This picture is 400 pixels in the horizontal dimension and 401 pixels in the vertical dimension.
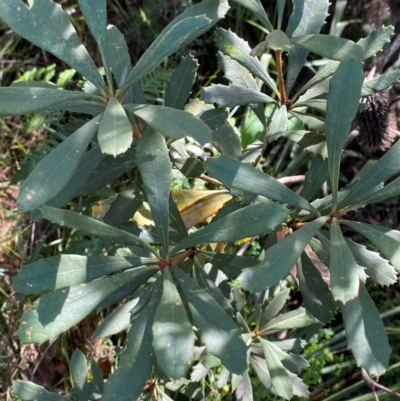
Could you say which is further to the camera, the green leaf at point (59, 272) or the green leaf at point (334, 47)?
the green leaf at point (334, 47)

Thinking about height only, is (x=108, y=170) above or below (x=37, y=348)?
above

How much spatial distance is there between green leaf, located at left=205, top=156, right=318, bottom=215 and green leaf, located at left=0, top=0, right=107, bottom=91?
291 millimetres

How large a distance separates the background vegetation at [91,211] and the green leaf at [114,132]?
955 millimetres

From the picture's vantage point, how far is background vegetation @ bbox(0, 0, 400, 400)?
7.16ft

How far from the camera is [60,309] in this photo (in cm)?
96

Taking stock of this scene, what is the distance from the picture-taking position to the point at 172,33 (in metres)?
1.00

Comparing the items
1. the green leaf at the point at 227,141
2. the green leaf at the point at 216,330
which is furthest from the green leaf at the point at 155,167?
the green leaf at the point at 227,141

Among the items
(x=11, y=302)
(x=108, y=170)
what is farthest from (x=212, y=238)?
(x=11, y=302)

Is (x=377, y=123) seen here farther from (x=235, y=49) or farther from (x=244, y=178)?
(x=244, y=178)

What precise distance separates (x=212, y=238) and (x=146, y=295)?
8.0 inches

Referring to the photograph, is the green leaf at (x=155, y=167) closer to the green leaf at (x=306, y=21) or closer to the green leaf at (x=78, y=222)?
the green leaf at (x=78, y=222)

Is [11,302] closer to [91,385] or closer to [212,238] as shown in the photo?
[91,385]

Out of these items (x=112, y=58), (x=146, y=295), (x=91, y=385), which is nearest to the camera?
(x=146, y=295)

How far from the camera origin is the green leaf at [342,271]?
89cm
